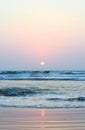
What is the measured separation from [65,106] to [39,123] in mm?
4341

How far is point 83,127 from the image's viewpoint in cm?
802

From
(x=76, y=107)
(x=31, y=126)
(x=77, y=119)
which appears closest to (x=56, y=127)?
(x=31, y=126)

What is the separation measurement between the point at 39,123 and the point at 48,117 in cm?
116

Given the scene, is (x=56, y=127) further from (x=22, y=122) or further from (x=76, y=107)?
(x=76, y=107)

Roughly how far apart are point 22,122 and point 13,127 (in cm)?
78

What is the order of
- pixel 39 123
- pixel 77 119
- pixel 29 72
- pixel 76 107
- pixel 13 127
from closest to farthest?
pixel 13 127 → pixel 39 123 → pixel 77 119 → pixel 76 107 → pixel 29 72

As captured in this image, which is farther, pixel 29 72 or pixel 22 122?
pixel 29 72

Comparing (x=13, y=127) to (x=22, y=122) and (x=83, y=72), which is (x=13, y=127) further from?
(x=83, y=72)

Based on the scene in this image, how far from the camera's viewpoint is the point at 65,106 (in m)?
12.9

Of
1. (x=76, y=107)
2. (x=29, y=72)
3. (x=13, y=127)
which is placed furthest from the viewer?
(x=29, y=72)

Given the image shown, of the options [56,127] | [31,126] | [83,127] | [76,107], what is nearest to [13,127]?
[31,126]

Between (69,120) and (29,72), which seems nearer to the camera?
(69,120)

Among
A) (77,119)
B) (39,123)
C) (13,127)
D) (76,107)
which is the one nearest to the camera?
(13,127)

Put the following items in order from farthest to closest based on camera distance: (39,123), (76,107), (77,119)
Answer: (76,107) < (77,119) < (39,123)
